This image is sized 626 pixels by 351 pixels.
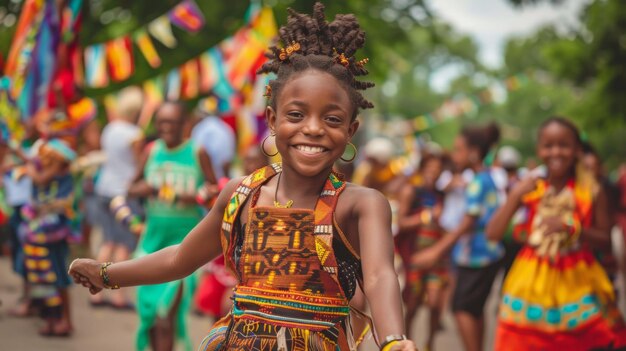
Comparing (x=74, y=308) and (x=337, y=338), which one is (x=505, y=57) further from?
(x=337, y=338)

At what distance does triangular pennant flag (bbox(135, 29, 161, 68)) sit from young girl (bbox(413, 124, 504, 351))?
583 cm

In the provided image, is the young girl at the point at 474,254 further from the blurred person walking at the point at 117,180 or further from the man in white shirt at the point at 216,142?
the blurred person walking at the point at 117,180

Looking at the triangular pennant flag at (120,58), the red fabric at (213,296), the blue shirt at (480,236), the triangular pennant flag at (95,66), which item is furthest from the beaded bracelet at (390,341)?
the triangular pennant flag at (95,66)

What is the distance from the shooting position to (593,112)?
704 inches

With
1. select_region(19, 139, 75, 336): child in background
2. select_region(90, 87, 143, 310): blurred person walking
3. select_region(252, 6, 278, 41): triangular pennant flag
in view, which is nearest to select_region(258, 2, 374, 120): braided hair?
select_region(19, 139, 75, 336): child in background

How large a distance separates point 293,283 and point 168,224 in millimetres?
3782

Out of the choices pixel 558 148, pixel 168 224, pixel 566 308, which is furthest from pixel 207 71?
pixel 566 308

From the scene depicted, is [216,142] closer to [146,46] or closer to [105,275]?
[146,46]

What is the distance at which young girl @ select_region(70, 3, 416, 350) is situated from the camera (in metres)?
2.89

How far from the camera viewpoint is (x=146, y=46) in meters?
12.1

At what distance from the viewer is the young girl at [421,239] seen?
828cm

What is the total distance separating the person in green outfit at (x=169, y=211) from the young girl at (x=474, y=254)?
168cm

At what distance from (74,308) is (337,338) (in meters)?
6.92

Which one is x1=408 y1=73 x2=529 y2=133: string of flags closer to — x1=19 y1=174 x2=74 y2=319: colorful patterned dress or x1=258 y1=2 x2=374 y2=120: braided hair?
x1=19 y1=174 x2=74 y2=319: colorful patterned dress
